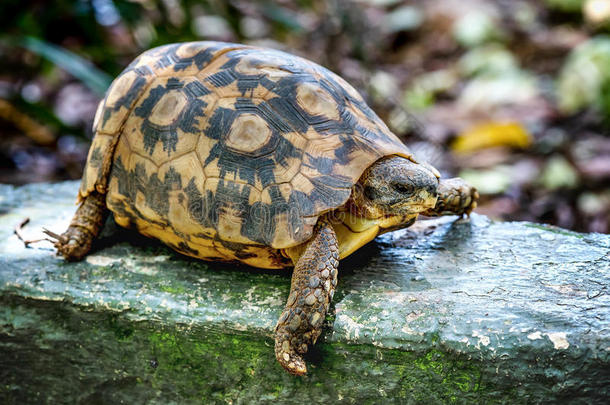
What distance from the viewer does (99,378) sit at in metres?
2.53

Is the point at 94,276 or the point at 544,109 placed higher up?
the point at 544,109

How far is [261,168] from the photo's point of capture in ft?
7.56

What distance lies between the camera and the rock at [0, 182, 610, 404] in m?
2.15

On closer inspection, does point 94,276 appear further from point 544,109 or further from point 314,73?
point 544,109

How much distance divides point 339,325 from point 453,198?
95 cm

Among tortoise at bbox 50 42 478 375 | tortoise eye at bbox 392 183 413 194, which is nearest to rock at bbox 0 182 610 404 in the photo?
tortoise at bbox 50 42 478 375

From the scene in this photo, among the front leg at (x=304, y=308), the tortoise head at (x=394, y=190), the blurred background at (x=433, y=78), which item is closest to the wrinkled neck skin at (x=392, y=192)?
the tortoise head at (x=394, y=190)

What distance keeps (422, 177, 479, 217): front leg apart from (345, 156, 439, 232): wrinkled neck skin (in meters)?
0.35

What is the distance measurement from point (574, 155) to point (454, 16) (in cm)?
420

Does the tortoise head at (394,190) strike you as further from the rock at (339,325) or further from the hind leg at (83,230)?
the hind leg at (83,230)

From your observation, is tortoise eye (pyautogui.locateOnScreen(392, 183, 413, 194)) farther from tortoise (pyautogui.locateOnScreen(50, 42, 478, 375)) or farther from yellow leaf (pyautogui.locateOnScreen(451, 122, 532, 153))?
yellow leaf (pyautogui.locateOnScreen(451, 122, 532, 153))

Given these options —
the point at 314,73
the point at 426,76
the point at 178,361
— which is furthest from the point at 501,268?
the point at 426,76

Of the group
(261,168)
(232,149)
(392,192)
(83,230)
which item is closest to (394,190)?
(392,192)

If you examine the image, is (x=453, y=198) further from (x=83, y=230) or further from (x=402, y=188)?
(x=83, y=230)
